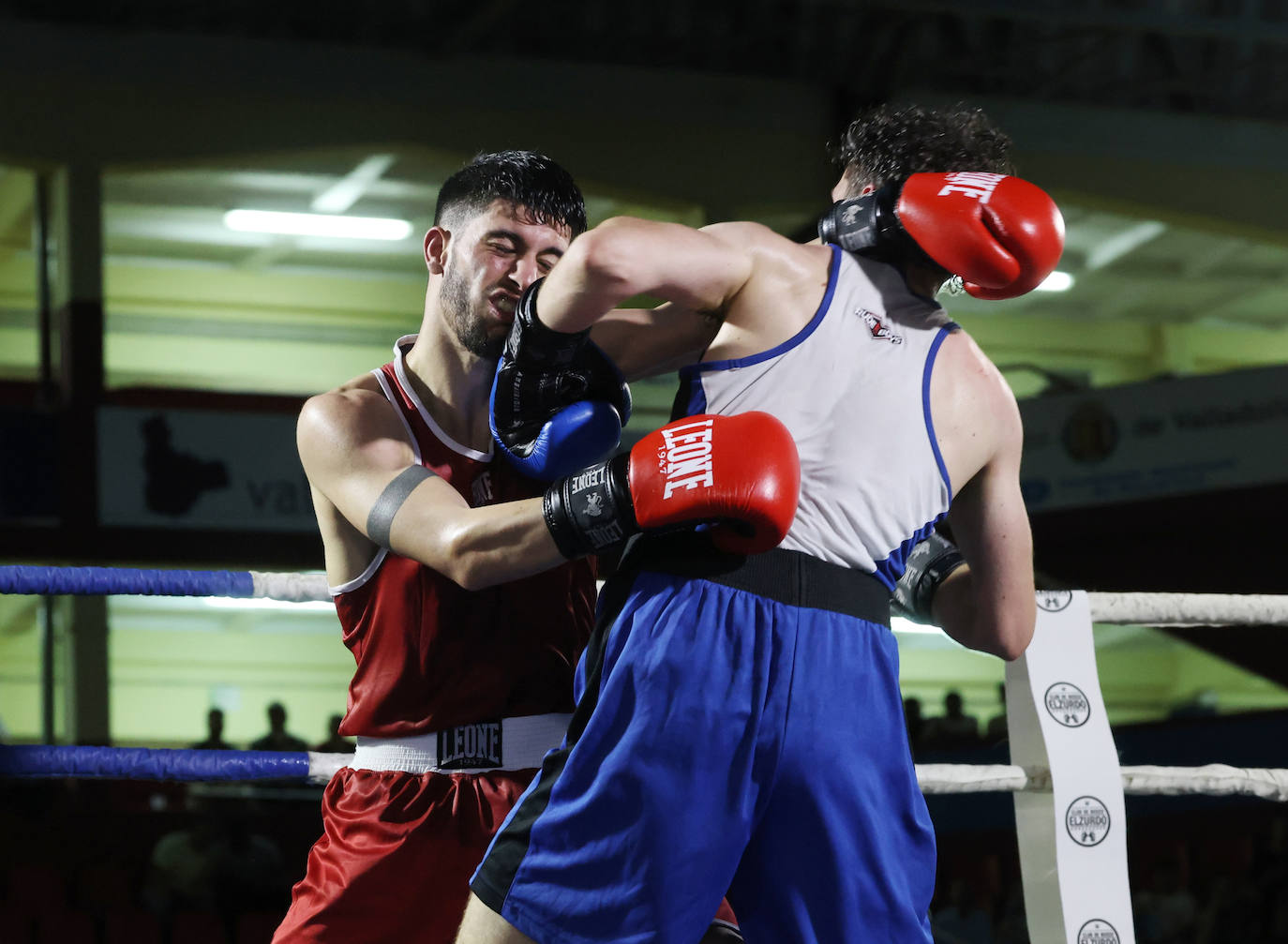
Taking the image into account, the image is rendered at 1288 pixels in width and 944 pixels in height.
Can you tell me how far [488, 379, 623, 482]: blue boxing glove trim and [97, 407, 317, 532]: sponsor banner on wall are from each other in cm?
735

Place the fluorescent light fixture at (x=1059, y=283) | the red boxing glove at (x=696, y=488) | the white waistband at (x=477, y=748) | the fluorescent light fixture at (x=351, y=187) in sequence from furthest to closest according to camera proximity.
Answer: the fluorescent light fixture at (x=1059, y=283)
the fluorescent light fixture at (x=351, y=187)
the white waistband at (x=477, y=748)
the red boxing glove at (x=696, y=488)

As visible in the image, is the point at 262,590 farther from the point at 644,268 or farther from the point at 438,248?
the point at 644,268

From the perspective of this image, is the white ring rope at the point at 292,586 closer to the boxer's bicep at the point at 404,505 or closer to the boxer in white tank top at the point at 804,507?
the boxer's bicep at the point at 404,505

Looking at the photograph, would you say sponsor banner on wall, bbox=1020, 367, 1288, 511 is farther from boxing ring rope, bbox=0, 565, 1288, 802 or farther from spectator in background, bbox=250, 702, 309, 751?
boxing ring rope, bbox=0, 565, 1288, 802

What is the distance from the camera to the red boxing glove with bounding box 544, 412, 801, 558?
4.69ft

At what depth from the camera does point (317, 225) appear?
11898 mm

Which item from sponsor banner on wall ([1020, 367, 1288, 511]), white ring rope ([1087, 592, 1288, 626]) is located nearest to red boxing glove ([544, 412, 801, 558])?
white ring rope ([1087, 592, 1288, 626])

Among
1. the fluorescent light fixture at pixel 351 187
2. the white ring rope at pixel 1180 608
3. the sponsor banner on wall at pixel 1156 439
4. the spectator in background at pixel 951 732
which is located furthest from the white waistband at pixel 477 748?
the fluorescent light fixture at pixel 351 187

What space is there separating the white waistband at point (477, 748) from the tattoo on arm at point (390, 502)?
0.25 meters

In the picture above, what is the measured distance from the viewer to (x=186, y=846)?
19.8ft

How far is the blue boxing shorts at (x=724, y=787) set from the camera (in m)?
1.43

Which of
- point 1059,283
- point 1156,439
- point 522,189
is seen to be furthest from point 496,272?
point 1059,283

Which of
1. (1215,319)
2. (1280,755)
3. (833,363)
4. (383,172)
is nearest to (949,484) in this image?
(833,363)

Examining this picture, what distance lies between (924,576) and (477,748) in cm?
60
